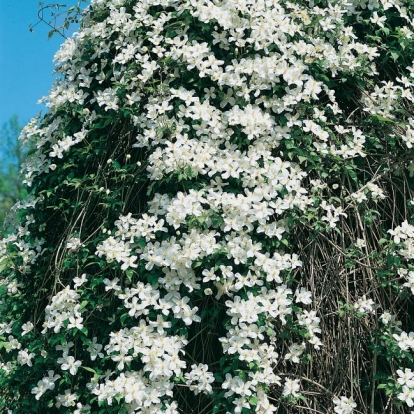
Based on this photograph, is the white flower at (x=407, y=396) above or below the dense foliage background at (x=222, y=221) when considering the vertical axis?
below

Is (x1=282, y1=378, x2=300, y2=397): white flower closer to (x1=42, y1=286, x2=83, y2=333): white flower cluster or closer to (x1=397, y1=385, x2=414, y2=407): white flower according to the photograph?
(x1=397, y1=385, x2=414, y2=407): white flower

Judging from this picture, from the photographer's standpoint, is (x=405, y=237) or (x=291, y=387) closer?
(x=291, y=387)

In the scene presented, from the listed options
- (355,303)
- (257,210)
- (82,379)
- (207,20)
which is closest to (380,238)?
(355,303)

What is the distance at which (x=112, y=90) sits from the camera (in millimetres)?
2336

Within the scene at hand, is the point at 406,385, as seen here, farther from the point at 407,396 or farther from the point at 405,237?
the point at 405,237

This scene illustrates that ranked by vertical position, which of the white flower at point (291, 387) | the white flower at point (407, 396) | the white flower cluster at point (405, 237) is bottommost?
the white flower at point (407, 396)

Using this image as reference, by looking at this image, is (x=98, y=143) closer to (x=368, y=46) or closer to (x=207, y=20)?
(x=207, y=20)

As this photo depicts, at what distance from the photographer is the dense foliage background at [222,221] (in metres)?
2.04

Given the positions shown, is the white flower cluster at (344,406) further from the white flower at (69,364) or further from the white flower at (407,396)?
the white flower at (69,364)

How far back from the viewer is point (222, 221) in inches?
80.5

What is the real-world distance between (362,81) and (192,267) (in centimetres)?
97

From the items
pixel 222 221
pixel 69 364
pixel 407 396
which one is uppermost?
pixel 222 221

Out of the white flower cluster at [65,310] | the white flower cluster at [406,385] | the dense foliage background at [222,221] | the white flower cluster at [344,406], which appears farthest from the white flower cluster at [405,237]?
the white flower cluster at [65,310]

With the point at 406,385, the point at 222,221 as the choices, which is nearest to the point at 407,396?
the point at 406,385
